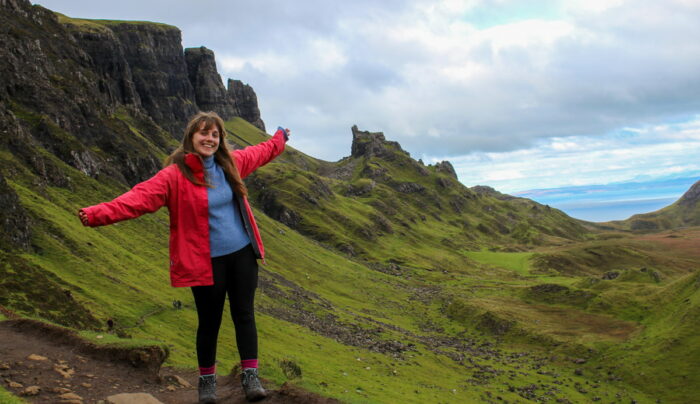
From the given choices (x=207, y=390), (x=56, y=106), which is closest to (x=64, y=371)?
(x=207, y=390)

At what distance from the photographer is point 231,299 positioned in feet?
34.8

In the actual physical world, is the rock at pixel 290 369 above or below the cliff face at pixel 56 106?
below

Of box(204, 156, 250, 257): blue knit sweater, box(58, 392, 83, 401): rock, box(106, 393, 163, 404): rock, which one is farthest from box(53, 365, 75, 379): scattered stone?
box(204, 156, 250, 257): blue knit sweater

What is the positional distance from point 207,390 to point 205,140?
589cm

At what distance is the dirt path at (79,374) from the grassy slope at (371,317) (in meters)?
2.58

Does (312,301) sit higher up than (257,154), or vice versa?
(257,154)

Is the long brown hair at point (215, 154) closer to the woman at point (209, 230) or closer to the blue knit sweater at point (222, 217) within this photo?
the woman at point (209, 230)

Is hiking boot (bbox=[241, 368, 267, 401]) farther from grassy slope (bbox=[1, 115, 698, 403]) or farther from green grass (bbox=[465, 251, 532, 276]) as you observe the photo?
green grass (bbox=[465, 251, 532, 276])

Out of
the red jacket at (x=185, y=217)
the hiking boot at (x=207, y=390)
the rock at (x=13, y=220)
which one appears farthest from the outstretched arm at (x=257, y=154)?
the rock at (x=13, y=220)

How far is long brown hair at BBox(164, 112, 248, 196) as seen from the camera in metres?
10.1

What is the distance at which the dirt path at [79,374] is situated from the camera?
11.4m

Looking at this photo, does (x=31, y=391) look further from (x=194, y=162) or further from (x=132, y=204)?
(x=194, y=162)

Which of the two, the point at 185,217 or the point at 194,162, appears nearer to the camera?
the point at 185,217

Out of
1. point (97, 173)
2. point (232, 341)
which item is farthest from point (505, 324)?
point (97, 173)
